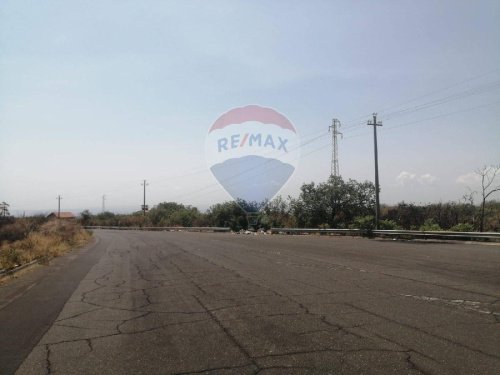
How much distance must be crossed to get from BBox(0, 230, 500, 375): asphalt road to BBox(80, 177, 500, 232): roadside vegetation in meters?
20.4

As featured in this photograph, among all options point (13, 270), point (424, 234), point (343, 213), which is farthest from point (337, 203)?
point (13, 270)

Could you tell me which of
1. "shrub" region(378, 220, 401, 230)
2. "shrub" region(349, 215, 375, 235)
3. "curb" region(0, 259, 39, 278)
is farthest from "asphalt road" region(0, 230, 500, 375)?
"shrub" region(378, 220, 401, 230)

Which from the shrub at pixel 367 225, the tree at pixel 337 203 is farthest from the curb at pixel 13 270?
the tree at pixel 337 203

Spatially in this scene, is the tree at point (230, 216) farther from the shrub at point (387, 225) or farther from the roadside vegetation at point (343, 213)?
the shrub at point (387, 225)

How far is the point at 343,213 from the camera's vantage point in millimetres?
46594

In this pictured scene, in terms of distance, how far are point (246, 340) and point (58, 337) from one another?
284 centimetres

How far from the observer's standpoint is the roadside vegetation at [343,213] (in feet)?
114

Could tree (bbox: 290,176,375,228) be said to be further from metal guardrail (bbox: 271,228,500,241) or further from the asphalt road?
the asphalt road

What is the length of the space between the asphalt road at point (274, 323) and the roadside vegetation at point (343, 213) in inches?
805

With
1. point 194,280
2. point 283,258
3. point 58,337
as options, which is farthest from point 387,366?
point 283,258

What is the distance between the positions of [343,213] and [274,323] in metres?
40.5

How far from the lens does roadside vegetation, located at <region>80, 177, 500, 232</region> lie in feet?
114

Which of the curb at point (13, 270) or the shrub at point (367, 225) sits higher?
the shrub at point (367, 225)

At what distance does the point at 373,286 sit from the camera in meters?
10.3
